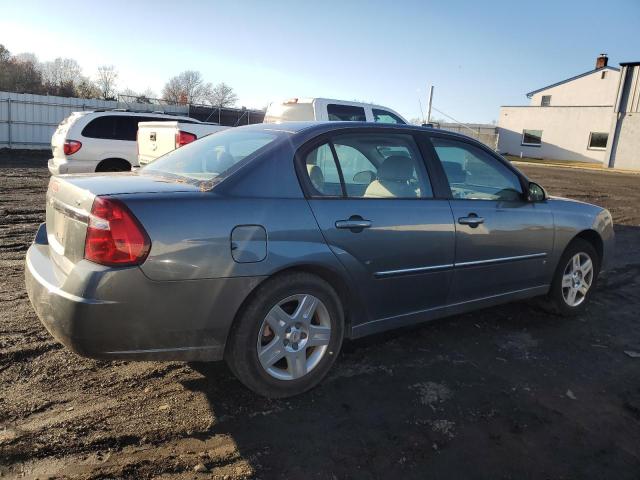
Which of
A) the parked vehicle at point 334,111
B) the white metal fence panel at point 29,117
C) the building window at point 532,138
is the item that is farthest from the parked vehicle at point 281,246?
the building window at point 532,138

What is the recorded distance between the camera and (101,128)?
417 inches

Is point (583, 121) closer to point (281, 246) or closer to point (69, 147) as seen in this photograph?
point (69, 147)

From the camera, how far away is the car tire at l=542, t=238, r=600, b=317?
190 inches

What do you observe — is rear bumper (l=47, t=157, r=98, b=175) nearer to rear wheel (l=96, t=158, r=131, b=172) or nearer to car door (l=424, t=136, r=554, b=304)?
rear wheel (l=96, t=158, r=131, b=172)

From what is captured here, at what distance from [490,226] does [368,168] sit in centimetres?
116

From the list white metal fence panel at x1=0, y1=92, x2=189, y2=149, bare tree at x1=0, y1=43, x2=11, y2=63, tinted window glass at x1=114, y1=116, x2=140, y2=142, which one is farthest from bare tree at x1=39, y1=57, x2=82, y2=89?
tinted window glass at x1=114, y1=116, x2=140, y2=142

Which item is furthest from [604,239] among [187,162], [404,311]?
[187,162]

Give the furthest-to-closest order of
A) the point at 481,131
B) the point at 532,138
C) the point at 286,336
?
the point at 481,131
the point at 532,138
the point at 286,336

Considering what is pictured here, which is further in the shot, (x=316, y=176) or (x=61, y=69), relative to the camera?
(x=61, y=69)

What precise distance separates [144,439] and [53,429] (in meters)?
0.51

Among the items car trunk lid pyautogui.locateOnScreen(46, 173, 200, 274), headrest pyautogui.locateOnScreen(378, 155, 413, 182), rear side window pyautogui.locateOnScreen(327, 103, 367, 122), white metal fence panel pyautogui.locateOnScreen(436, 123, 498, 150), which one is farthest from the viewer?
white metal fence panel pyautogui.locateOnScreen(436, 123, 498, 150)

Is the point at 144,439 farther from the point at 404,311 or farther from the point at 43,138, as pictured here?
the point at 43,138

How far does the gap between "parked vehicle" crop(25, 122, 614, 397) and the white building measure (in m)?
32.1

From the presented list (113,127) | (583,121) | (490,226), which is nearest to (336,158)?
(490,226)
